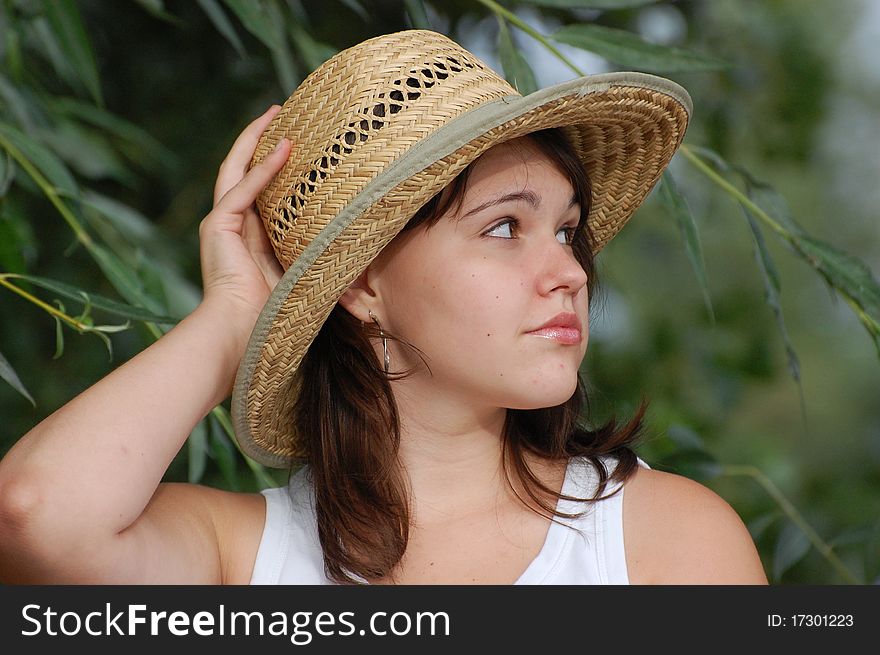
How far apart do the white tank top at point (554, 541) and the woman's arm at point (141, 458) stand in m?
0.08

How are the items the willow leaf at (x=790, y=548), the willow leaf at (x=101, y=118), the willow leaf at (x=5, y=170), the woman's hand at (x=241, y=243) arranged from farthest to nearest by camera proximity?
the willow leaf at (x=101, y=118)
the willow leaf at (x=790, y=548)
the willow leaf at (x=5, y=170)
the woman's hand at (x=241, y=243)

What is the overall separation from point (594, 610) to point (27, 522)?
2.07 ft

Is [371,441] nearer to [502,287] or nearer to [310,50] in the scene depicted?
[502,287]

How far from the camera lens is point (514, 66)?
1685 millimetres

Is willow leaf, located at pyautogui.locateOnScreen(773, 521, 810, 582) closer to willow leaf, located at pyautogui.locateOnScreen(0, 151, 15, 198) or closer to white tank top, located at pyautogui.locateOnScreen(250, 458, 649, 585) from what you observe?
white tank top, located at pyautogui.locateOnScreen(250, 458, 649, 585)

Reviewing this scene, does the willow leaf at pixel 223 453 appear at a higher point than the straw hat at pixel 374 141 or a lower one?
lower

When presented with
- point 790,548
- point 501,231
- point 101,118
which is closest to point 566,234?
point 501,231

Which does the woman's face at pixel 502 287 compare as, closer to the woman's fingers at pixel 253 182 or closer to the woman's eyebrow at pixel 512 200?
the woman's eyebrow at pixel 512 200

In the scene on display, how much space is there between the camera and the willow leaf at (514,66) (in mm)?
1679

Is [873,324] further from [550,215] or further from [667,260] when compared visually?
[667,260]

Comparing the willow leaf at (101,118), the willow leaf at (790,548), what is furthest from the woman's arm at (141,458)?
the willow leaf at (790,548)

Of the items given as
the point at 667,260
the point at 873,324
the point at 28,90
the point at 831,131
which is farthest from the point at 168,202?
the point at 831,131

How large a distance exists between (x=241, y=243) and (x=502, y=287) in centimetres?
39

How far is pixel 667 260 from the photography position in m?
3.21
